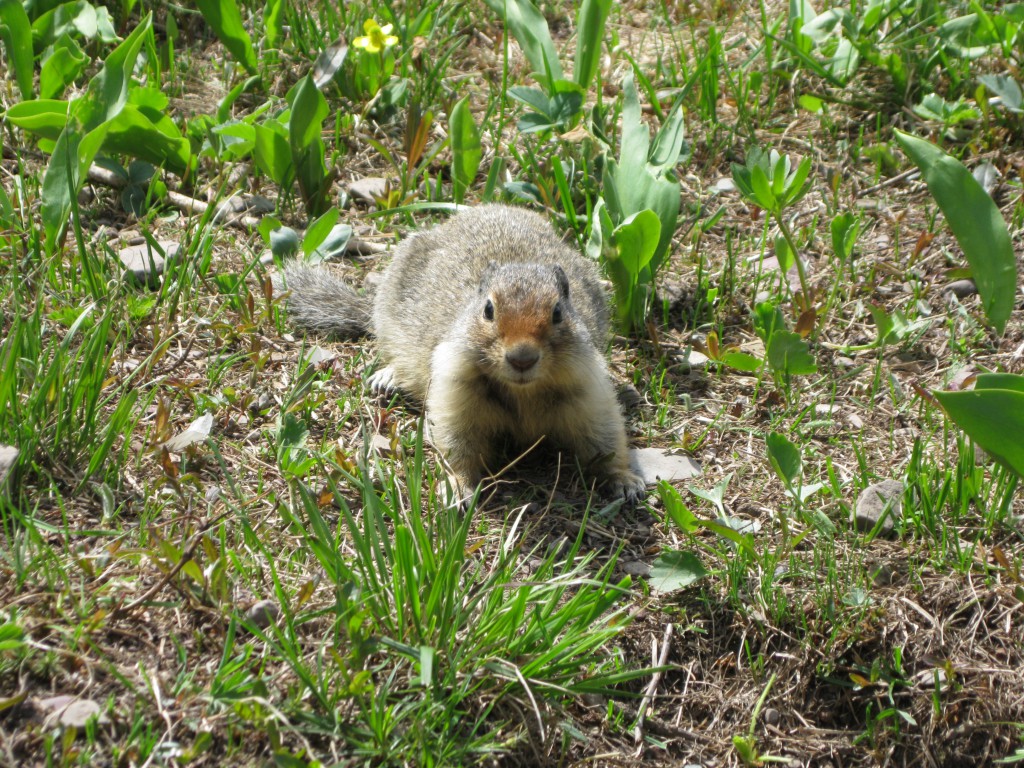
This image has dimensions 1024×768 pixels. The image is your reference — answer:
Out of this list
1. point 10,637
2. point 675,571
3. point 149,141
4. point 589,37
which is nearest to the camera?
point 10,637

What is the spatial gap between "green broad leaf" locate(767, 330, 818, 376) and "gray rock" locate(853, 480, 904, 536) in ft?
2.25

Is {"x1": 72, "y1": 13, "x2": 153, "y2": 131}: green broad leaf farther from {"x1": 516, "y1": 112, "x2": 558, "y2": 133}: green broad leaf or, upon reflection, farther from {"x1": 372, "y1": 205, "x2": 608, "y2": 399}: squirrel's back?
{"x1": 516, "y1": 112, "x2": 558, "y2": 133}: green broad leaf

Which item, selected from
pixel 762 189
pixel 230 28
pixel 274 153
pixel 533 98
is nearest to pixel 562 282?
pixel 762 189

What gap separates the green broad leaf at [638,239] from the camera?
15.3 ft

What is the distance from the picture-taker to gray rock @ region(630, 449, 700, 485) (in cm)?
434

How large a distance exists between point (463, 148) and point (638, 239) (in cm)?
135

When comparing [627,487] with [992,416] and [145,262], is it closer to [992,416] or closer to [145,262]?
[992,416]

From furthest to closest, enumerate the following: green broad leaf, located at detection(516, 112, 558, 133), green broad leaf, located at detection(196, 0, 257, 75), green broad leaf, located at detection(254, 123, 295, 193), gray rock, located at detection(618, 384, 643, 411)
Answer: green broad leaf, located at detection(196, 0, 257, 75), green broad leaf, located at detection(516, 112, 558, 133), green broad leaf, located at detection(254, 123, 295, 193), gray rock, located at detection(618, 384, 643, 411)

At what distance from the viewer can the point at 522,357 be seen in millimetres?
3918

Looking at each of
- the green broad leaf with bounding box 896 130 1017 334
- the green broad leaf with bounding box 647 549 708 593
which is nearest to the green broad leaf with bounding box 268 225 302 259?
the green broad leaf with bounding box 647 549 708 593

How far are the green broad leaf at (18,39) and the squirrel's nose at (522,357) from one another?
316 cm

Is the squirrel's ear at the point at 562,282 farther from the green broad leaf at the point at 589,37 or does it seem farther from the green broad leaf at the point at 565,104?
the green broad leaf at the point at 589,37

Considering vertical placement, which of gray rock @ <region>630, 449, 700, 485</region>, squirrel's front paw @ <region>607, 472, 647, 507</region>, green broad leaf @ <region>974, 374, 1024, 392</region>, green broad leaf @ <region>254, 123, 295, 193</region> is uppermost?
green broad leaf @ <region>254, 123, 295, 193</region>

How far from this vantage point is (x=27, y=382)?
3.69 metres
